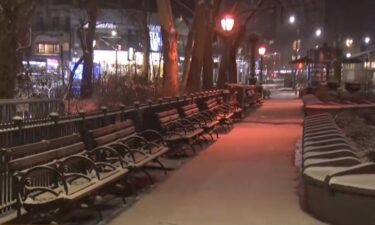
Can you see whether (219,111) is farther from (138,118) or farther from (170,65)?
(138,118)

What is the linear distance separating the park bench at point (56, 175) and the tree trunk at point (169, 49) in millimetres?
12411

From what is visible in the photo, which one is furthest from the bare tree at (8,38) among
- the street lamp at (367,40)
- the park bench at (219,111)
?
the street lamp at (367,40)

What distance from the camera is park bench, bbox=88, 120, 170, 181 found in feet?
32.2

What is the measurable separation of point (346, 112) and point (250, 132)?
122 inches

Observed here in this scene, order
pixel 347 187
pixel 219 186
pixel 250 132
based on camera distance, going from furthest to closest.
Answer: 1. pixel 250 132
2. pixel 219 186
3. pixel 347 187

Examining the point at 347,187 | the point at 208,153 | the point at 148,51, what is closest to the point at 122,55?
the point at 148,51

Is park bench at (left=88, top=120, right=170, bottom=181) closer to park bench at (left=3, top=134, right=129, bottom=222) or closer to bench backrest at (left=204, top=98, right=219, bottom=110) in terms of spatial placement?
park bench at (left=3, top=134, right=129, bottom=222)

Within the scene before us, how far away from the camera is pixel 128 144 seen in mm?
11352

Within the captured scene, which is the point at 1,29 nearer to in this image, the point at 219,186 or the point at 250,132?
the point at 219,186

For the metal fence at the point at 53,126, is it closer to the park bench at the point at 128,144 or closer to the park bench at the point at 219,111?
the park bench at the point at 128,144

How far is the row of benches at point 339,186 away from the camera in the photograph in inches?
286

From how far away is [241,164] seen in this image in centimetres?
1305

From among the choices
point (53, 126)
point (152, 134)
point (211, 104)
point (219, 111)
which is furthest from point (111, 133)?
point (219, 111)

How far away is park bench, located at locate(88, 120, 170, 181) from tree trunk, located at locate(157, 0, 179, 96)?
29.2 feet
